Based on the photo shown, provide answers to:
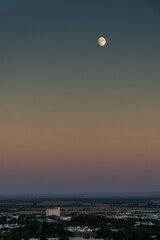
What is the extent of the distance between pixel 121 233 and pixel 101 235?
58.6 inches

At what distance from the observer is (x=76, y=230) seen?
3128 cm

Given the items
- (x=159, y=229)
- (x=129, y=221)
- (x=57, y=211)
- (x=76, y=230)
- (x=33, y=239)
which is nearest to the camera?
(x=33, y=239)

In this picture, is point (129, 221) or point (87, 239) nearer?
point (87, 239)

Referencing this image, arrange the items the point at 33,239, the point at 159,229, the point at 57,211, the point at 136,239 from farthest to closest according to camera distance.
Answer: the point at 57,211 < the point at 159,229 < the point at 33,239 < the point at 136,239

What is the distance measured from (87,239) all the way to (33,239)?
3.14 meters

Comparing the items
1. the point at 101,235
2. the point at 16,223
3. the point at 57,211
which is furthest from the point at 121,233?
the point at 57,211

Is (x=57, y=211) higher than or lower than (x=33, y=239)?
higher

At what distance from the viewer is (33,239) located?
2434cm

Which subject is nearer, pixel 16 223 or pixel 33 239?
pixel 33 239

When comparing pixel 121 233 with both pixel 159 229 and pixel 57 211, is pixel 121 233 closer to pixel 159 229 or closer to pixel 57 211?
pixel 159 229

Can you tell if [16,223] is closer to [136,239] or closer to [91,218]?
[91,218]

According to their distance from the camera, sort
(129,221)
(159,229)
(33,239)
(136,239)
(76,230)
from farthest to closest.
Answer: (129,221) → (76,230) → (159,229) → (33,239) → (136,239)

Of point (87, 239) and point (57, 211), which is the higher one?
point (57, 211)

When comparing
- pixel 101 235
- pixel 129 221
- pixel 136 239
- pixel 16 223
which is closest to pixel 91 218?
pixel 129 221
